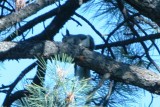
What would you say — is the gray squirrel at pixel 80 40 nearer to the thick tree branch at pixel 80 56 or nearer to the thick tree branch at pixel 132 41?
the thick tree branch at pixel 132 41

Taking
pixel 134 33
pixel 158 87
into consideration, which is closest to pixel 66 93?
pixel 158 87

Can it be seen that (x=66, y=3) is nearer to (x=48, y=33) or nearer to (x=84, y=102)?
(x=48, y=33)

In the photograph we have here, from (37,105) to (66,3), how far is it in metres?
1.34

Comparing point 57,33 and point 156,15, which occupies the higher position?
point 156,15

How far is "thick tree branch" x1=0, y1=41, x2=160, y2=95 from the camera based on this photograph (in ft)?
7.54

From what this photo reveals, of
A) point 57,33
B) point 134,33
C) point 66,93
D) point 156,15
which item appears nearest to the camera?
point 66,93

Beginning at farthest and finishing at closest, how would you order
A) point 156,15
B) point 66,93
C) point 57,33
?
point 57,33, point 156,15, point 66,93

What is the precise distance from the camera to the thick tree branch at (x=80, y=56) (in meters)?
2.30

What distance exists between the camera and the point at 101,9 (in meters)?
2.99

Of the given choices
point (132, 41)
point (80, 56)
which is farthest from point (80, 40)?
point (80, 56)

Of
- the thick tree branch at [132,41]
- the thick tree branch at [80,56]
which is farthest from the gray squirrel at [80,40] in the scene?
the thick tree branch at [80,56]

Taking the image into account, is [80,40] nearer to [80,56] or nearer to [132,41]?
[132,41]

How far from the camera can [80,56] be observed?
91.3 inches

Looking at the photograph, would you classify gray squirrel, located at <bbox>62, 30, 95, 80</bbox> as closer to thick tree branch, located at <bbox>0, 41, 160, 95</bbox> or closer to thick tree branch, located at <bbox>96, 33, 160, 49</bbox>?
thick tree branch, located at <bbox>96, 33, 160, 49</bbox>
